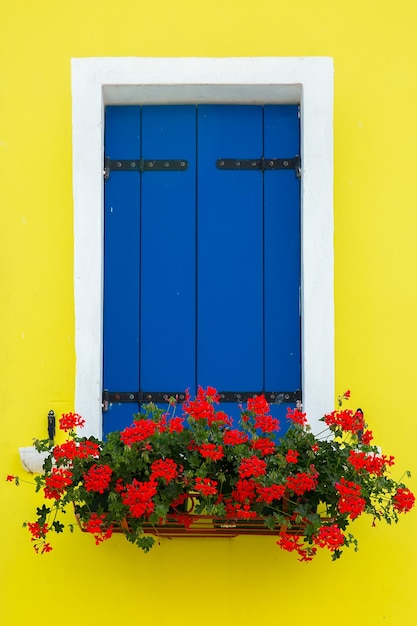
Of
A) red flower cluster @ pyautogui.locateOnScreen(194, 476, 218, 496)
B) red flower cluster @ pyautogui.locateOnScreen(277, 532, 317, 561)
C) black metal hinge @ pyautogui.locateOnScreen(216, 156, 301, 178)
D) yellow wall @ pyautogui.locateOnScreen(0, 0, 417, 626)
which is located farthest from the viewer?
black metal hinge @ pyautogui.locateOnScreen(216, 156, 301, 178)

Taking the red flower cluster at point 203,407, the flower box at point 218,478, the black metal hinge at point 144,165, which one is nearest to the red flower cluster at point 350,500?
the flower box at point 218,478

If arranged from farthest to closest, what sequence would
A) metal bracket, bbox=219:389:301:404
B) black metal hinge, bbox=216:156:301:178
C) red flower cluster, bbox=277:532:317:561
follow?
1. black metal hinge, bbox=216:156:301:178
2. metal bracket, bbox=219:389:301:404
3. red flower cluster, bbox=277:532:317:561

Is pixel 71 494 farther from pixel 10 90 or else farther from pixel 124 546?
pixel 10 90

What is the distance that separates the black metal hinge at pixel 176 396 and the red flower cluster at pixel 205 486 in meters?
0.68

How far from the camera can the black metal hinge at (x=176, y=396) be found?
4.56 metres

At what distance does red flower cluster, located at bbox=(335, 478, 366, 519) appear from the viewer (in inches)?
153

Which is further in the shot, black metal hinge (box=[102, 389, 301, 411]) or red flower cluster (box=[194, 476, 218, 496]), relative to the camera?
black metal hinge (box=[102, 389, 301, 411])

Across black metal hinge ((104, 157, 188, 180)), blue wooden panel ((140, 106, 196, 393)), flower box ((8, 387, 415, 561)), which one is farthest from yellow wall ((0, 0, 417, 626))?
flower box ((8, 387, 415, 561))

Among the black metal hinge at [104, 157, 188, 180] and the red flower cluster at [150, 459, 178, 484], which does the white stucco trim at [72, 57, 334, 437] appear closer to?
the black metal hinge at [104, 157, 188, 180]

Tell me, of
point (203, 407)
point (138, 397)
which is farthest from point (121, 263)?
point (203, 407)

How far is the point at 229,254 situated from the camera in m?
4.63

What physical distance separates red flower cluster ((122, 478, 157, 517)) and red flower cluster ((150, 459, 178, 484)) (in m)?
0.03

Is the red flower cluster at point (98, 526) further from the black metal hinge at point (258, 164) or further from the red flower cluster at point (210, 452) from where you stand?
the black metal hinge at point (258, 164)

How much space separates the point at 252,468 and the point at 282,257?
1011 mm
